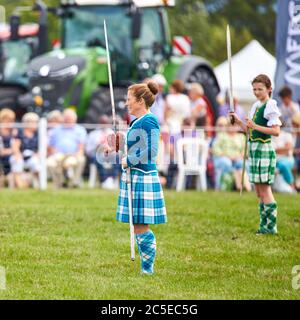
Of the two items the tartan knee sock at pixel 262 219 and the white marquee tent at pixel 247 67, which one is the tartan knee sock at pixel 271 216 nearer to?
the tartan knee sock at pixel 262 219

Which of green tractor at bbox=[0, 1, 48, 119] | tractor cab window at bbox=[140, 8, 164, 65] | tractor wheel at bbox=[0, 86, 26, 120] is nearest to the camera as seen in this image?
tractor cab window at bbox=[140, 8, 164, 65]

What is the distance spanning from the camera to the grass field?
30.1 feet

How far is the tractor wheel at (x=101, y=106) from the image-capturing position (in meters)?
22.2

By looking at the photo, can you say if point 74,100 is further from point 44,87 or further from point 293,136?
point 293,136

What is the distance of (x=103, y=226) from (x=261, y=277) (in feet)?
11.7

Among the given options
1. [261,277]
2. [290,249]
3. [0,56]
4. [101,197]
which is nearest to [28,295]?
[261,277]

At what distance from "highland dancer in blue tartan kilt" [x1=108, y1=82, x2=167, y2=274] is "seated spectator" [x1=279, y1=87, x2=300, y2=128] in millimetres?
9110

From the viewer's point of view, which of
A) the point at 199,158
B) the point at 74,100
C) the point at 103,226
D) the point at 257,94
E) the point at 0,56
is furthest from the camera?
the point at 0,56

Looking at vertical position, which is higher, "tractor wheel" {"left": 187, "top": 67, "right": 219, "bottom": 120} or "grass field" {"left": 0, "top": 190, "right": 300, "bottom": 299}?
"tractor wheel" {"left": 187, "top": 67, "right": 219, "bottom": 120}

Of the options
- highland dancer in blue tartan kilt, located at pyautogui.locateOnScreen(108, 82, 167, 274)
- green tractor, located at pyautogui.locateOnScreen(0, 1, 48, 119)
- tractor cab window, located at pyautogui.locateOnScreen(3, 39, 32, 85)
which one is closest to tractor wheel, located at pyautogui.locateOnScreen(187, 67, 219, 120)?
green tractor, located at pyautogui.locateOnScreen(0, 1, 48, 119)

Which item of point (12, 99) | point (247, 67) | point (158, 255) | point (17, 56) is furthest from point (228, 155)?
point (247, 67)

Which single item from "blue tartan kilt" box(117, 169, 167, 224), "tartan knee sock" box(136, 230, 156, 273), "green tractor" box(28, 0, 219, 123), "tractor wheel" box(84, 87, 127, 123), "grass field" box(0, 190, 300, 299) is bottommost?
"grass field" box(0, 190, 300, 299)

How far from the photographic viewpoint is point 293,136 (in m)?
19.3

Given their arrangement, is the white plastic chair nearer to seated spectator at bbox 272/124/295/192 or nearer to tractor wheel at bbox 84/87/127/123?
seated spectator at bbox 272/124/295/192
